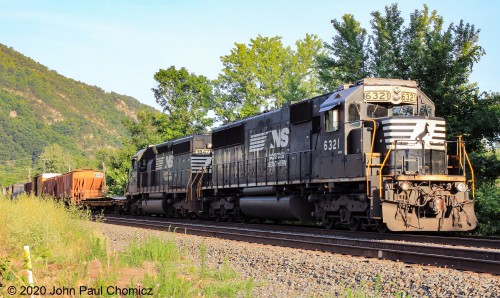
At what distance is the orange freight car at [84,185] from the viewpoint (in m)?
36.9

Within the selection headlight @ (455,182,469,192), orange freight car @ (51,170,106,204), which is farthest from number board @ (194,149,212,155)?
headlight @ (455,182,469,192)

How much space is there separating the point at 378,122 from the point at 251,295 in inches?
328

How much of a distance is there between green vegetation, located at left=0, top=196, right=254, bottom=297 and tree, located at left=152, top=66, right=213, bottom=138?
35.8 meters

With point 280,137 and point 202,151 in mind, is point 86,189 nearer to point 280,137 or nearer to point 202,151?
point 202,151

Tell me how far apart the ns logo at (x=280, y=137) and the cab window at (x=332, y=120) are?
2809 mm

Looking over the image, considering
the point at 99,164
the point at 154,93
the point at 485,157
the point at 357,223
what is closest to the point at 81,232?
the point at 357,223

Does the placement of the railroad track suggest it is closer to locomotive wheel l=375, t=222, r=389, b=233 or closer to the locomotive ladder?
locomotive wheel l=375, t=222, r=389, b=233

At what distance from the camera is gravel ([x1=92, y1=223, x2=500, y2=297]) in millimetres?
7992

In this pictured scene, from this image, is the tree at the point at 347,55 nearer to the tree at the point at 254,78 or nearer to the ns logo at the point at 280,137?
the ns logo at the point at 280,137

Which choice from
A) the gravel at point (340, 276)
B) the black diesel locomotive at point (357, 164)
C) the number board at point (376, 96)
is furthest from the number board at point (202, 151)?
the gravel at point (340, 276)

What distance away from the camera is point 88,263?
10023 millimetres

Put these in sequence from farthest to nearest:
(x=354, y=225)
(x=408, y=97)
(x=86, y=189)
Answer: (x=86, y=189) < (x=354, y=225) < (x=408, y=97)

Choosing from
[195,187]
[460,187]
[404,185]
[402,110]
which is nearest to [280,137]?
[402,110]

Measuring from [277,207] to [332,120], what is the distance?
164 inches
